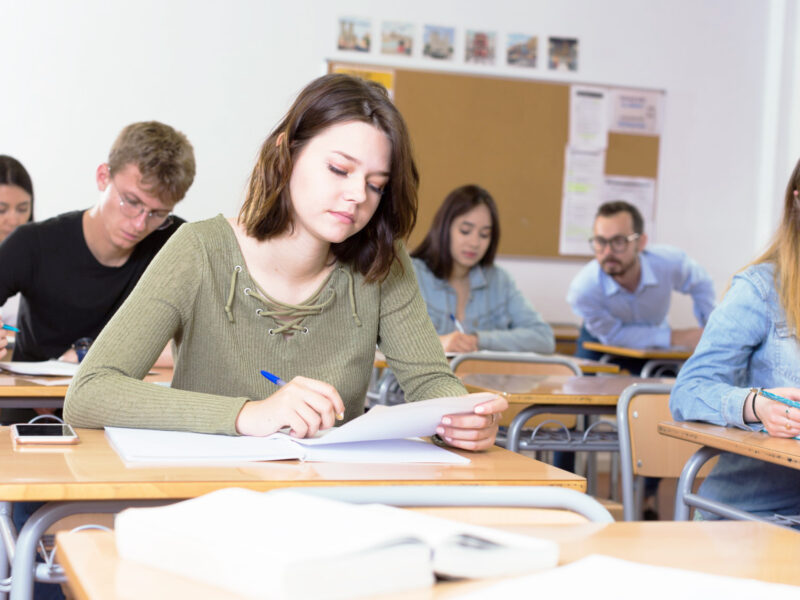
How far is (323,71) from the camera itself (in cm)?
479

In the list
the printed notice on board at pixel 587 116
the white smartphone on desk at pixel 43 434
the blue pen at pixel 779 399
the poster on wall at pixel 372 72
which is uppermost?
the poster on wall at pixel 372 72

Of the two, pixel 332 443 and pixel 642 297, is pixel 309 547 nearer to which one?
pixel 332 443

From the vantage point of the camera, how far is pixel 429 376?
5.44 feet

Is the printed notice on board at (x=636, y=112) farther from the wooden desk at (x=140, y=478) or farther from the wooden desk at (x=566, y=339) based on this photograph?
the wooden desk at (x=140, y=478)

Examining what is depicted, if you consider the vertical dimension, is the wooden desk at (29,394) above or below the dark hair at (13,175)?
below

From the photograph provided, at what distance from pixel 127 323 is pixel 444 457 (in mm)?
515

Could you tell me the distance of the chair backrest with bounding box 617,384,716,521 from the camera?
80.0 inches

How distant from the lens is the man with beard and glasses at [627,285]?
472 centimetres

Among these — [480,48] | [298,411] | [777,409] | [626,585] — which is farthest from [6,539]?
[480,48]

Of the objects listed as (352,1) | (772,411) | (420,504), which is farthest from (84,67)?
(420,504)

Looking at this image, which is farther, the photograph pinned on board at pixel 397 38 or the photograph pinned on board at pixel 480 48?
the photograph pinned on board at pixel 480 48

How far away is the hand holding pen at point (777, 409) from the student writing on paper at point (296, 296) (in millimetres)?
572

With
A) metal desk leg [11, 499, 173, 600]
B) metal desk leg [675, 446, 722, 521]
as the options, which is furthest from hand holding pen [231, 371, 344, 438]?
metal desk leg [675, 446, 722, 521]

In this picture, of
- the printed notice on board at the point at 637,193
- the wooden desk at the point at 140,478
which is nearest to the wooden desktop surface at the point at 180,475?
the wooden desk at the point at 140,478
